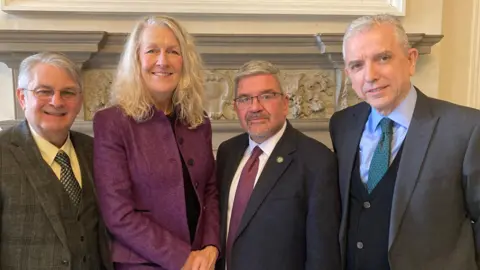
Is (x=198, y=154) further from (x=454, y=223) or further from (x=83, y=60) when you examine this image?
(x=83, y=60)

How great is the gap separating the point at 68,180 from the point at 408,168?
3.94 feet

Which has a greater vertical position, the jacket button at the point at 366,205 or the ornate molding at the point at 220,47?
the ornate molding at the point at 220,47

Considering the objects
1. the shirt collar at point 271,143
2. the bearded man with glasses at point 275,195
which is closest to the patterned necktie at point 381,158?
the bearded man with glasses at point 275,195

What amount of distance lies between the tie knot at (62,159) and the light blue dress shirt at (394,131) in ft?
3.58

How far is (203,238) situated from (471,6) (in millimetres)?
2368

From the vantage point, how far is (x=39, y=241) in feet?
5.22

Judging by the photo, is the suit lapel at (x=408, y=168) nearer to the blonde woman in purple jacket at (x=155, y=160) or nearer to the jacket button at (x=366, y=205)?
the jacket button at (x=366, y=205)

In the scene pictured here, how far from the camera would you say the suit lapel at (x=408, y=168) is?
1611 mm

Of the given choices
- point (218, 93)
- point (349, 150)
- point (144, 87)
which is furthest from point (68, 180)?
point (218, 93)

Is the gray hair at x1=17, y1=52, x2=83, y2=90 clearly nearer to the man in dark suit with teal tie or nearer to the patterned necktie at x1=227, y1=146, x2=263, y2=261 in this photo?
the patterned necktie at x1=227, y1=146, x2=263, y2=261

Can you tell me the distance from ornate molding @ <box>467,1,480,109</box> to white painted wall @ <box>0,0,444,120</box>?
238mm

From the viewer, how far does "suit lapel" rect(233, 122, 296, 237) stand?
1744 mm

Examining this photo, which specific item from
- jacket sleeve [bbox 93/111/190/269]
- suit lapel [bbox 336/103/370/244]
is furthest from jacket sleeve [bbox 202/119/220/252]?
suit lapel [bbox 336/103/370/244]

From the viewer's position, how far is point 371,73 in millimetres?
1666
